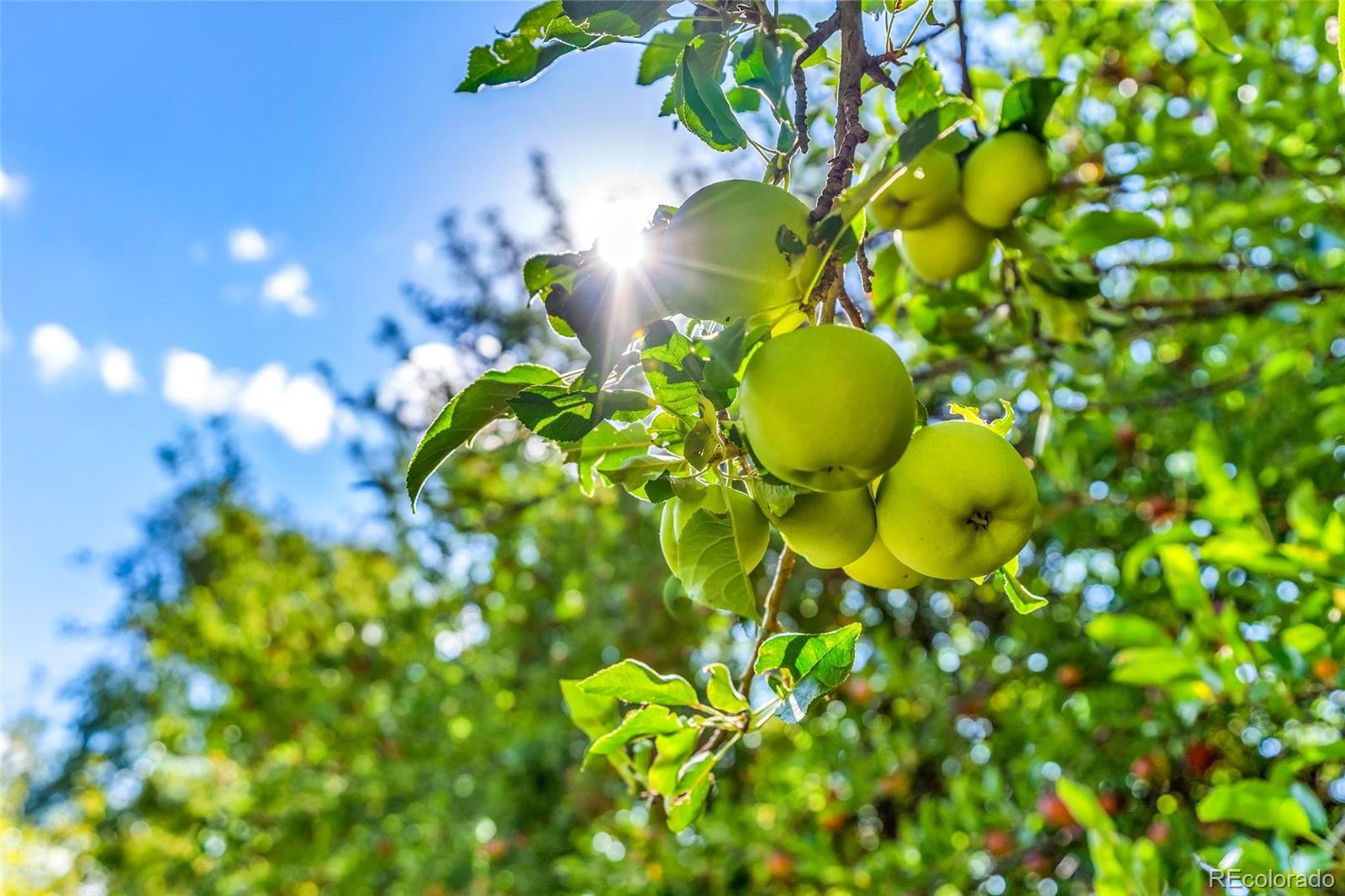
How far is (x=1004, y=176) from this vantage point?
94 cm

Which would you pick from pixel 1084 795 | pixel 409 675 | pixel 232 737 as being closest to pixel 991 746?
pixel 1084 795

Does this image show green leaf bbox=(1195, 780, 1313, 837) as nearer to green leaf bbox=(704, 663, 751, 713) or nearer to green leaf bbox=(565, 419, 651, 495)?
green leaf bbox=(704, 663, 751, 713)

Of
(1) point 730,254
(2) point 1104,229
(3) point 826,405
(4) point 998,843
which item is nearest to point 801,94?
(1) point 730,254

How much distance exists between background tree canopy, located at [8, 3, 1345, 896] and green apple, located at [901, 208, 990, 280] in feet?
0.26

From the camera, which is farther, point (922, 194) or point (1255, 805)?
point (1255, 805)

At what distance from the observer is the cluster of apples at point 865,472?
0.60 m

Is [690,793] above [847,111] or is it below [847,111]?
below

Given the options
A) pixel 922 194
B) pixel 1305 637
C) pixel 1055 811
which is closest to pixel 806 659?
pixel 922 194

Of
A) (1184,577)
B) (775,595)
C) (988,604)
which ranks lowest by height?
(988,604)

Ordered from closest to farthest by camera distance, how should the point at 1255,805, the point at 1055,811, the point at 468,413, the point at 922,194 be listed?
the point at 468,413, the point at 922,194, the point at 1255,805, the point at 1055,811

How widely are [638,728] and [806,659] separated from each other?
0.21 meters

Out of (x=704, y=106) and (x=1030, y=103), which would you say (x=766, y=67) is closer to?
(x=704, y=106)

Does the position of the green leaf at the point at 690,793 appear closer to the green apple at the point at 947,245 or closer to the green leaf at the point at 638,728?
the green leaf at the point at 638,728

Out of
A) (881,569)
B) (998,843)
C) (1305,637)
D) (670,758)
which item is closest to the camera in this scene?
(881,569)
